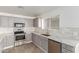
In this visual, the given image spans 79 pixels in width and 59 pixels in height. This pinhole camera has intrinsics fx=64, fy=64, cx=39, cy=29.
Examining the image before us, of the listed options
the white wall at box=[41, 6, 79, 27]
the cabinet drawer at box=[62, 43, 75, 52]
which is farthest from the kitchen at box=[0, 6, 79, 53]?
the cabinet drawer at box=[62, 43, 75, 52]

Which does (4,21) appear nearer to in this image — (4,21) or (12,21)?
(4,21)

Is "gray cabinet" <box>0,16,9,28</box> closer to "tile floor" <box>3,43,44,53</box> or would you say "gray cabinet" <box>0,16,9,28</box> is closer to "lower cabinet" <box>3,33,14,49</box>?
"lower cabinet" <box>3,33,14,49</box>

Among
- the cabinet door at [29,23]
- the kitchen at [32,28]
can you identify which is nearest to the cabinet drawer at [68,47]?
the kitchen at [32,28]

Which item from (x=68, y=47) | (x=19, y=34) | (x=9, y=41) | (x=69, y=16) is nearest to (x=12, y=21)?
(x=19, y=34)

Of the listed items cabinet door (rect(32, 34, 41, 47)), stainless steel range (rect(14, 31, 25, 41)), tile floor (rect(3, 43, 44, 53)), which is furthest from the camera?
stainless steel range (rect(14, 31, 25, 41))

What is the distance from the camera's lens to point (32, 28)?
3.21 m

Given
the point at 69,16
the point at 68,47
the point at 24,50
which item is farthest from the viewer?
the point at 24,50

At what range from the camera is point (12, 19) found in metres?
3.12

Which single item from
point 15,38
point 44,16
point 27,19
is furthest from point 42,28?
point 15,38

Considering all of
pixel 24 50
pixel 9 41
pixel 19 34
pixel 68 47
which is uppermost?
pixel 19 34

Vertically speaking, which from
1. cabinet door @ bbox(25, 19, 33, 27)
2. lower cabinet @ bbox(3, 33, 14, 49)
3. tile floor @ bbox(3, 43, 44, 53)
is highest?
cabinet door @ bbox(25, 19, 33, 27)

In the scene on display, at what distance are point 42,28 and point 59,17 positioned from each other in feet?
3.56

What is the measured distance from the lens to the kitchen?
2133mm
